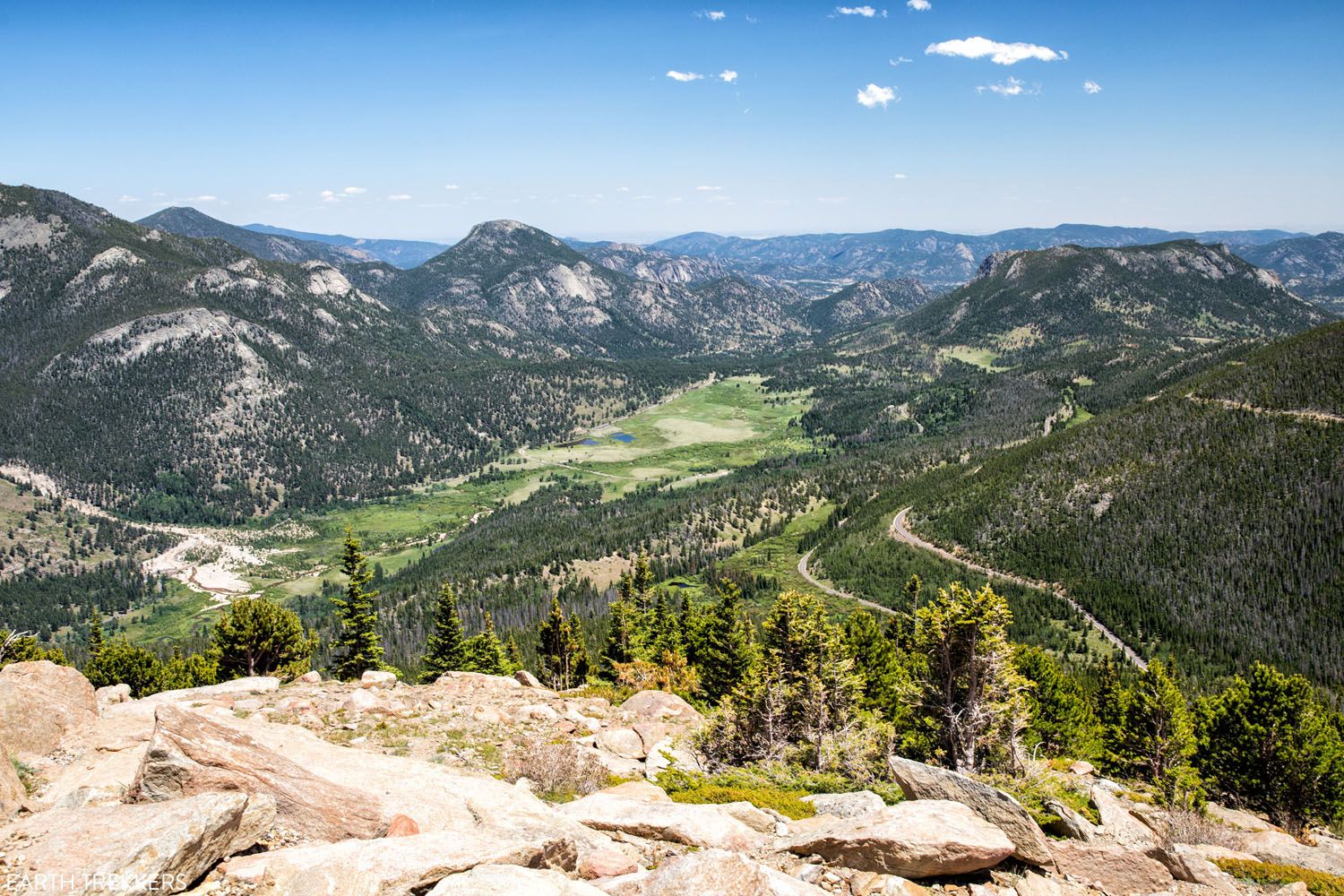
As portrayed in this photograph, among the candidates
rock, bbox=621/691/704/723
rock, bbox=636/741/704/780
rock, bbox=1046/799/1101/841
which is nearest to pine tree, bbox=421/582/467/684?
rock, bbox=621/691/704/723

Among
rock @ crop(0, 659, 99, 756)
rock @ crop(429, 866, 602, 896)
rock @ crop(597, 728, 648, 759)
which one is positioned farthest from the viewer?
rock @ crop(597, 728, 648, 759)

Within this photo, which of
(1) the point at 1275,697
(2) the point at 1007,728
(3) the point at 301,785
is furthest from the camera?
(1) the point at 1275,697

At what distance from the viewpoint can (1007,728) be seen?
34219 mm

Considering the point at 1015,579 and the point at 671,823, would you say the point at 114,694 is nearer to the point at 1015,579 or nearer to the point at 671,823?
the point at 671,823

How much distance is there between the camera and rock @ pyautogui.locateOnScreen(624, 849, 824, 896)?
14586 millimetres

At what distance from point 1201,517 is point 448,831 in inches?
7308

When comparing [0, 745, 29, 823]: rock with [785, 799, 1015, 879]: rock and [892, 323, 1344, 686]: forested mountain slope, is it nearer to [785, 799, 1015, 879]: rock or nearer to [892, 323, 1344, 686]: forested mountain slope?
[785, 799, 1015, 879]: rock

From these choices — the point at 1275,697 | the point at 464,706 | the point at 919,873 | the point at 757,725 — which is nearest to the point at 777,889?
the point at 919,873

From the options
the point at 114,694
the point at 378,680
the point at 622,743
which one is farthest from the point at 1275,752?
the point at 114,694

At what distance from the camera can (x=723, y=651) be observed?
67.1 meters

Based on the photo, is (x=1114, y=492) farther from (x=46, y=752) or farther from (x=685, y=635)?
(x=46, y=752)

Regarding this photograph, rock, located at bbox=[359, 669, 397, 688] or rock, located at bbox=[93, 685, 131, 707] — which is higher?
rock, located at bbox=[93, 685, 131, 707]

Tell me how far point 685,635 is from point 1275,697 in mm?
52472

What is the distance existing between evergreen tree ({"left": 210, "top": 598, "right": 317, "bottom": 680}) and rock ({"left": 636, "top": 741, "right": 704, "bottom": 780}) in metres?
42.9
